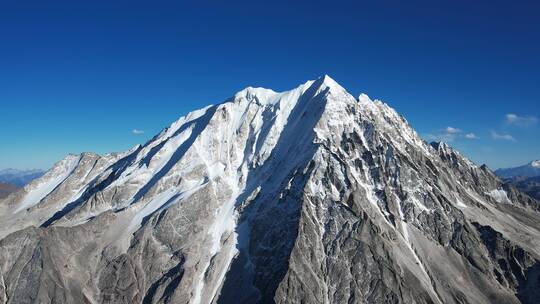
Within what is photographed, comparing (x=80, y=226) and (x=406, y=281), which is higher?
(x=80, y=226)

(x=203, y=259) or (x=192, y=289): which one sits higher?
(x=203, y=259)

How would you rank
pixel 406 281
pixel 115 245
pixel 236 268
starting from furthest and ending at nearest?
1. pixel 115 245
2. pixel 236 268
3. pixel 406 281

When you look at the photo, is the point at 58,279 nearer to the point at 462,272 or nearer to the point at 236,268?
the point at 236,268

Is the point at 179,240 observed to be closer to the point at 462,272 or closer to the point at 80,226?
the point at 80,226

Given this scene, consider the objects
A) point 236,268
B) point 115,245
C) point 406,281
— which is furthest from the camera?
point 115,245

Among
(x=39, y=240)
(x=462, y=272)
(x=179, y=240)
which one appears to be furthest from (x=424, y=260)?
(x=39, y=240)

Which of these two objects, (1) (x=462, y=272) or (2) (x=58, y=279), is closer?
(2) (x=58, y=279)

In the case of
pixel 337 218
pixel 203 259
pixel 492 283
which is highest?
pixel 337 218

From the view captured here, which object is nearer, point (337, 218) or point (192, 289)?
point (192, 289)

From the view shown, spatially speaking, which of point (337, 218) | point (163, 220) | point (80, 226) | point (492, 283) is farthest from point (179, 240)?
point (492, 283)
